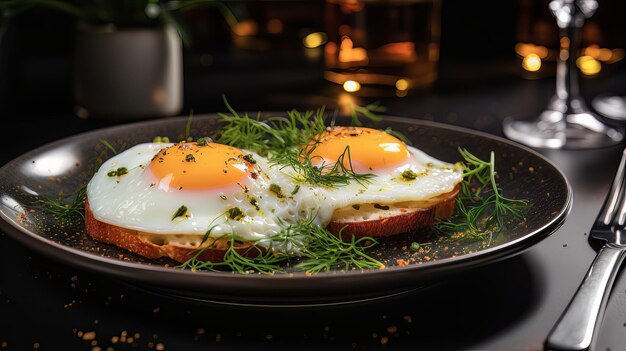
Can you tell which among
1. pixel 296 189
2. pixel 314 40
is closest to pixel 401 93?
pixel 314 40

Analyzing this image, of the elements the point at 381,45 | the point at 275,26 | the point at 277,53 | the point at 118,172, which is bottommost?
the point at 277,53

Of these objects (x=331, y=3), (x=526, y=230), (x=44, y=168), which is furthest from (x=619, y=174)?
(x=331, y=3)

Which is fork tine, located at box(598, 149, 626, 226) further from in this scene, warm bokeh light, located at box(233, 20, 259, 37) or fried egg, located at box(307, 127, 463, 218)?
warm bokeh light, located at box(233, 20, 259, 37)

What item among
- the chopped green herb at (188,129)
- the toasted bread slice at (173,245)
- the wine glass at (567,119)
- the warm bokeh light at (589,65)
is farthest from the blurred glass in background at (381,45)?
the toasted bread slice at (173,245)

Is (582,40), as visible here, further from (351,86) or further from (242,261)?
(242,261)

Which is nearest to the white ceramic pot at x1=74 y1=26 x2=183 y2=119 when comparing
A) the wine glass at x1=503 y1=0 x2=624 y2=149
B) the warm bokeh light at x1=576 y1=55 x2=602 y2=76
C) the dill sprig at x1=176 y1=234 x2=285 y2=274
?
the wine glass at x1=503 y1=0 x2=624 y2=149

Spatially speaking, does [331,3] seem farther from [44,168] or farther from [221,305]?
[221,305]
